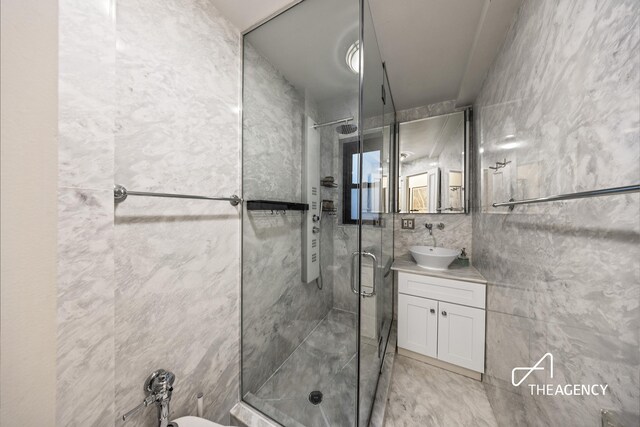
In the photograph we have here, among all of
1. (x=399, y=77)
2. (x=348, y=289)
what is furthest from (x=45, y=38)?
(x=399, y=77)

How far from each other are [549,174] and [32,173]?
1.53 meters

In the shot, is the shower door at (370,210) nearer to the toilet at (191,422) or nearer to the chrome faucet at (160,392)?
the toilet at (191,422)

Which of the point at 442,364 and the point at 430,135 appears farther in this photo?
the point at 430,135

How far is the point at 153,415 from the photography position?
798 mm

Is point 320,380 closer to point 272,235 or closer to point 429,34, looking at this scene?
point 272,235

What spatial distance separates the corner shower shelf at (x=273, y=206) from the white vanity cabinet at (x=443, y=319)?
1056mm

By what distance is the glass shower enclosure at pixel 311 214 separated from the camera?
39.9 inches

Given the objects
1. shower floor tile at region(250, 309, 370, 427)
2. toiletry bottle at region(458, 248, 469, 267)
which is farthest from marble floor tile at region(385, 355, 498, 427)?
toiletry bottle at region(458, 248, 469, 267)

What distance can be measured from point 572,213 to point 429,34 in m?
1.26

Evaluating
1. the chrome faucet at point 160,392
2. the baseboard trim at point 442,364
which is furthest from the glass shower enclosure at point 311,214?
the baseboard trim at point 442,364

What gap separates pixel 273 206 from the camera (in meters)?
1.19

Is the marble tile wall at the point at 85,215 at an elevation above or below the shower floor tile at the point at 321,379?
above

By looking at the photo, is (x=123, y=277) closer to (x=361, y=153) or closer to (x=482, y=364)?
(x=361, y=153)

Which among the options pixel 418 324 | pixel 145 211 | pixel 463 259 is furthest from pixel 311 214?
pixel 463 259
